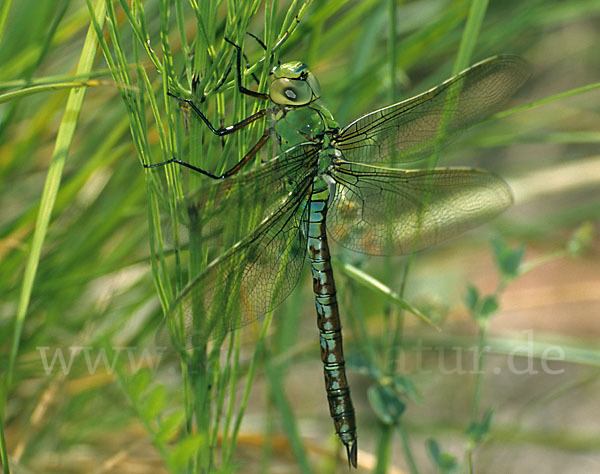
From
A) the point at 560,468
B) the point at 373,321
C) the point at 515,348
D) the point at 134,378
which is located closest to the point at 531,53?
the point at 373,321

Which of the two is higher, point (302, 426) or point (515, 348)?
point (515, 348)

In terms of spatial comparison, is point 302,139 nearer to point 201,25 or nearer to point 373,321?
point 201,25

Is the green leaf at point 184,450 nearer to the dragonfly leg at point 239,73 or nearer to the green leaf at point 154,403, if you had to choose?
the green leaf at point 154,403

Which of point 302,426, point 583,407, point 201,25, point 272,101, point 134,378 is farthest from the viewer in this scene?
point 583,407

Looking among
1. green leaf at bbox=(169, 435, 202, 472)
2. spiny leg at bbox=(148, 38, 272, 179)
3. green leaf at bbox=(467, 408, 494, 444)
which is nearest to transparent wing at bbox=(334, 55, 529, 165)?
spiny leg at bbox=(148, 38, 272, 179)

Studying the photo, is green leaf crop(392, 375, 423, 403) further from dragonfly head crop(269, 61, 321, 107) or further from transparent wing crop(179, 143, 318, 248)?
dragonfly head crop(269, 61, 321, 107)

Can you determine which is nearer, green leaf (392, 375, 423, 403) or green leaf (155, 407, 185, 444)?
green leaf (155, 407, 185, 444)
